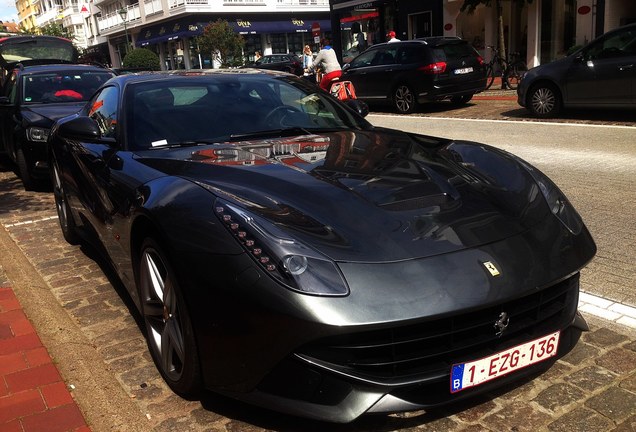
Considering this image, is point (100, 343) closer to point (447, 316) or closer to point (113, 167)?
point (113, 167)

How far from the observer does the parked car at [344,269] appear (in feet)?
7.27

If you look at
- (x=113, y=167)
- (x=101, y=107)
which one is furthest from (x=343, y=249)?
(x=101, y=107)

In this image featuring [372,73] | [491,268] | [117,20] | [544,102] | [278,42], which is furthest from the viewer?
[117,20]

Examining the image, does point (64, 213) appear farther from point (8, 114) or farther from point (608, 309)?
point (608, 309)

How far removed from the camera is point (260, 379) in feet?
7.59

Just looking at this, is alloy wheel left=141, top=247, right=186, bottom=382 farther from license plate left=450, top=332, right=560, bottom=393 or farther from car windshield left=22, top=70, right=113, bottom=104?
car windshield left=22, top=70, right=113, bottom=104

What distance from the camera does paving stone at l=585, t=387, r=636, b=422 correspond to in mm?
2570

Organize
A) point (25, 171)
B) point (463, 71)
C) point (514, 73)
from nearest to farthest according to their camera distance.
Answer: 1. point (25, 171)
2. point (463, 71)
3. point (514, 73)

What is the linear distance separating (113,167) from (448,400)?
2323 mm

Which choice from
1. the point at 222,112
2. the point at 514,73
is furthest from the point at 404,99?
the point at 222,112

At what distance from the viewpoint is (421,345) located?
228cm

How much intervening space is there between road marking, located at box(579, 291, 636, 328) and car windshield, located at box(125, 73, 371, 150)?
1.79 meters

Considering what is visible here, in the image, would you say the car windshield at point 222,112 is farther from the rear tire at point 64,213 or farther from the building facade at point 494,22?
the building facade at point 494,22

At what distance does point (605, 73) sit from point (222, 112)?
30.1ft
